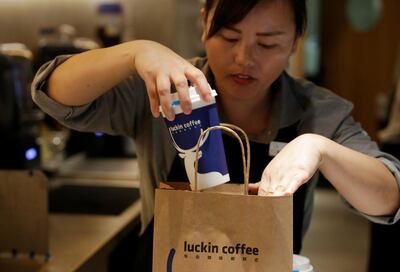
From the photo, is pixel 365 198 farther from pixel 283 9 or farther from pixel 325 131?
pixel 283 9

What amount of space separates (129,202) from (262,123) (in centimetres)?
87

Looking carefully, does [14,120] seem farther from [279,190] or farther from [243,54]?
[279,190]

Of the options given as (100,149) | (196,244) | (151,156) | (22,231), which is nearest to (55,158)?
(100,149)

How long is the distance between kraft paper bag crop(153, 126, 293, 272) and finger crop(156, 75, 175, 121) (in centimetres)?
13

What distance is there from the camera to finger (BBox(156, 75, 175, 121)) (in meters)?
0.83

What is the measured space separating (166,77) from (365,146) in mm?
487

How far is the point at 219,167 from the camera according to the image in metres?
0.88

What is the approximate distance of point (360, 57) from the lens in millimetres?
5070

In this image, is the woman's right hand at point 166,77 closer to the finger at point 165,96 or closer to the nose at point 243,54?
the finger at point 165,96

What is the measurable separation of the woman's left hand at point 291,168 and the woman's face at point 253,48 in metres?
0.24

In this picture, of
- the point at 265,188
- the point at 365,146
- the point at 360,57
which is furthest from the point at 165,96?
the point at 360,57

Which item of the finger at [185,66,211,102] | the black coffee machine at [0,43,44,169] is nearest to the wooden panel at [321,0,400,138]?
the black coffee machine at [0,43,44,169]

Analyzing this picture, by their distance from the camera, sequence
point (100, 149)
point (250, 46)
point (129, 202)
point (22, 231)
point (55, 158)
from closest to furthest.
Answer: point (250, 46), point (22, 231), point (129, 202), point (55, 158), point (100, 149)

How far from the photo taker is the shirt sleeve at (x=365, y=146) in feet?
3.24
